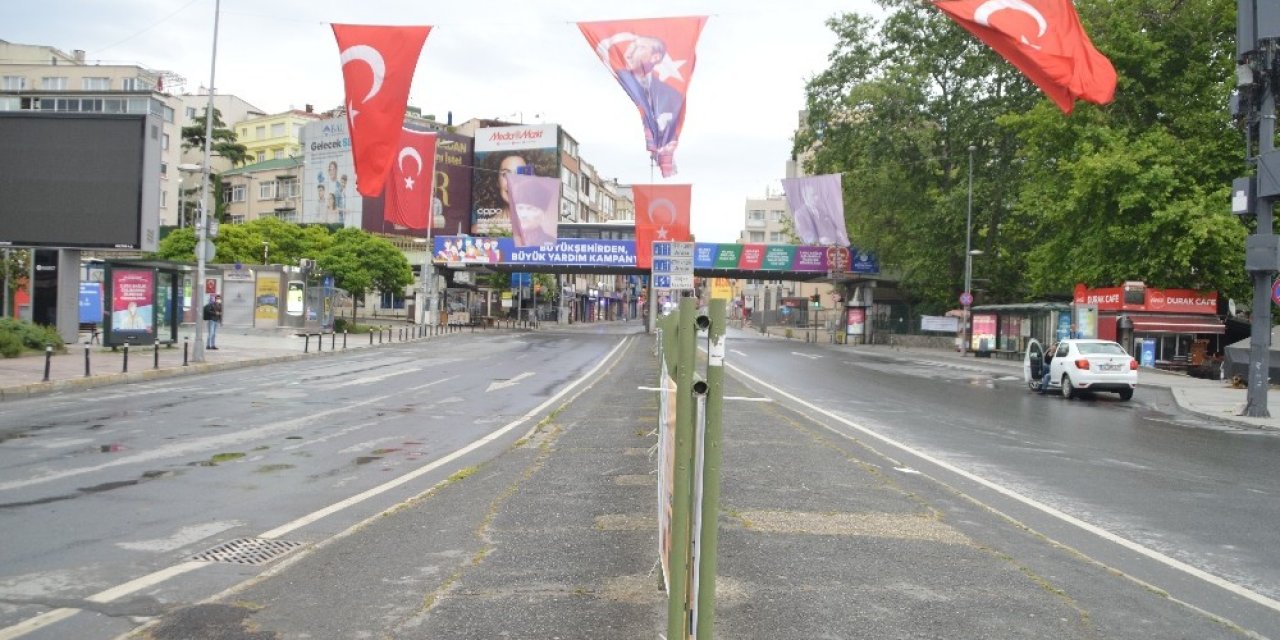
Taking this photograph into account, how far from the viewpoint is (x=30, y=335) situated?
25.0 meters

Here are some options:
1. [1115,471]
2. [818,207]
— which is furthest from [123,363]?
[818,207]

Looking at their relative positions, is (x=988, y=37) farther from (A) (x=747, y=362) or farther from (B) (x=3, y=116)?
(B) (x=3, y=116)

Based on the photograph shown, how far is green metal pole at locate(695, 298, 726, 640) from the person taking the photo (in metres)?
3.20

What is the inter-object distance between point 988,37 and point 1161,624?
758 cm

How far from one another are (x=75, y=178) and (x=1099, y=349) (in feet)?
96.1

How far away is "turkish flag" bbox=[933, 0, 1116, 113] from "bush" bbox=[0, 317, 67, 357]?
78.7ft

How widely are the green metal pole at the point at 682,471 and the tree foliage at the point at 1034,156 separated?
24.7 m

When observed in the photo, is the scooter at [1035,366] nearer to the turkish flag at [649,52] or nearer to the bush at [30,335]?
the turkish flag at [649,52]

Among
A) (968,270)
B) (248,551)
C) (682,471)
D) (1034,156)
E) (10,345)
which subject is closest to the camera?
(682,471)

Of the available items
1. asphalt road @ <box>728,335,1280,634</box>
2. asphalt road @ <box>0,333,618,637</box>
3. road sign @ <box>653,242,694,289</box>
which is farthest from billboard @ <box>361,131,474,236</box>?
asphalt road @ <box>728,335,1280,634</box>

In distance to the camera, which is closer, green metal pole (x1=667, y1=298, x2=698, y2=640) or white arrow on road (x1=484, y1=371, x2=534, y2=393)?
green metal pole (x1=667, y1=298, x2=698, y2=640)

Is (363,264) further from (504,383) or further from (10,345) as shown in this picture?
(504,383)

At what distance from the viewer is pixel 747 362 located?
35.8 metres

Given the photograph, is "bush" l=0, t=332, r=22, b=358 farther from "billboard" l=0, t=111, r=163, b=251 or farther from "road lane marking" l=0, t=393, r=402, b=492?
"road lane marking" l=0, t=393, r=402, b=492
